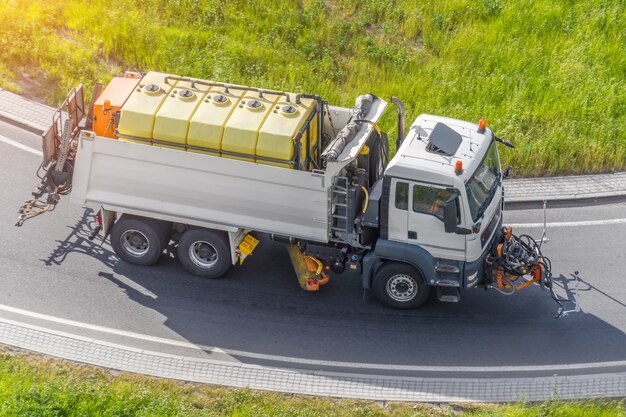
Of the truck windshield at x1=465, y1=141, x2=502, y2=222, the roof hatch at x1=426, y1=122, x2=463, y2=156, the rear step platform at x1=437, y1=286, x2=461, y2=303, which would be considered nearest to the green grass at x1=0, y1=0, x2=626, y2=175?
the truck windshield at x1=465, y1=141, x2=502, y2=222

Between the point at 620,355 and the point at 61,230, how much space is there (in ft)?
33.7

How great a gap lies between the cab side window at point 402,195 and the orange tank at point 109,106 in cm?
499

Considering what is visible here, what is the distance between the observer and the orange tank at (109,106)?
52.0 ft

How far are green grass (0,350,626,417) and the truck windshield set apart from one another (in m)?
3.14

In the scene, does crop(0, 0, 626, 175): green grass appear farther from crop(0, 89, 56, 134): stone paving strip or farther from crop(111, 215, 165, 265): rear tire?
crop(111, 215, 165, 265): rear tire

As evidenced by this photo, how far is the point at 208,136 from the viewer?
15016mm

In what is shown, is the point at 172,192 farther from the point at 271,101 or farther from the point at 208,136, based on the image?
the point at 271,101

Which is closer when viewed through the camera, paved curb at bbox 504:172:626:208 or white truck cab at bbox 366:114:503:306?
white truck cab at bbox 366:114:503:306

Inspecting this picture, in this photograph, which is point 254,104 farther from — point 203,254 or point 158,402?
point 158,402

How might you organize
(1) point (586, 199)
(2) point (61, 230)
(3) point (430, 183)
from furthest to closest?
1. (1) point (586, 199)
2. (2) point (61, 230)
3. (3) point (430, 183)

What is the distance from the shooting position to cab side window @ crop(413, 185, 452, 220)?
567 inches

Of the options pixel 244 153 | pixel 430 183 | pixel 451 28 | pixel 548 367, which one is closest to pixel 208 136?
pixel 244 153

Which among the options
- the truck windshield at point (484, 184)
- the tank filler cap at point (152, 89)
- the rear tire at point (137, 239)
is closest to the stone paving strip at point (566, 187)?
the truck windshield at point (484, 184)

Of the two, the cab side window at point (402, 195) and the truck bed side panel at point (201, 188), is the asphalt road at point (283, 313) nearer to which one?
the truck bed side panel at point (201, 188)
